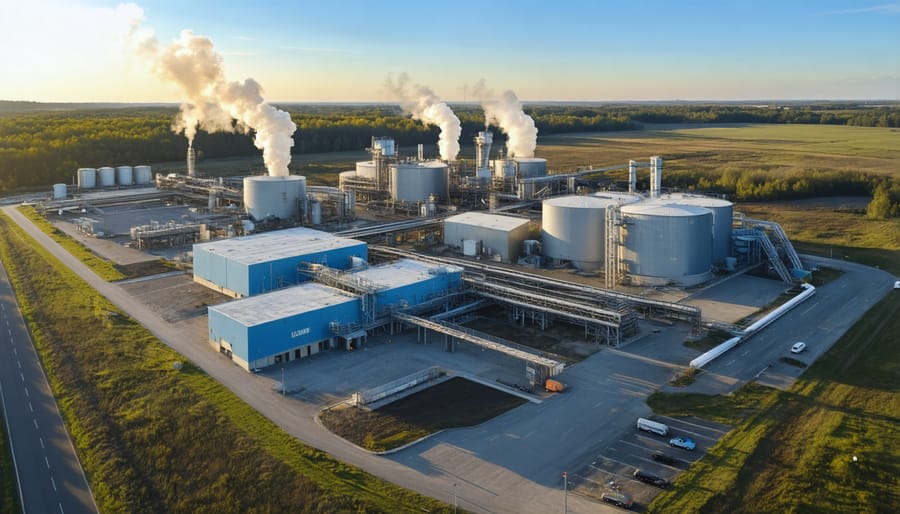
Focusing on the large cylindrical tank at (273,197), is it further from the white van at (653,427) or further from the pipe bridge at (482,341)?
the white van at (653,427)

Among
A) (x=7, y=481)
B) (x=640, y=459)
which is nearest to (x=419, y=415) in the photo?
(x=640, y=459)

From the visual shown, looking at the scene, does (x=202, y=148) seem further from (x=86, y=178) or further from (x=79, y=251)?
(x=79, y=251)

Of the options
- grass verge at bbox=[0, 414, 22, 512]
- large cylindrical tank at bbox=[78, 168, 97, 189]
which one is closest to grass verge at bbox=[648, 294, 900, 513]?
grass verge at bbox=[0, 414, 22, 512]

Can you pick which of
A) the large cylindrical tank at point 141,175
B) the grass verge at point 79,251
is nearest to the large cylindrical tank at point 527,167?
the grass verge at point 79,251

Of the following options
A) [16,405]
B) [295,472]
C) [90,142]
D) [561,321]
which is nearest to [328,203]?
[561,321]

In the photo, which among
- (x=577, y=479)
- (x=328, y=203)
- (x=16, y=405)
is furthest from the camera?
(x=328, y=203)

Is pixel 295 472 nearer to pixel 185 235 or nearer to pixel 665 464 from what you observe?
pixel 665 464
